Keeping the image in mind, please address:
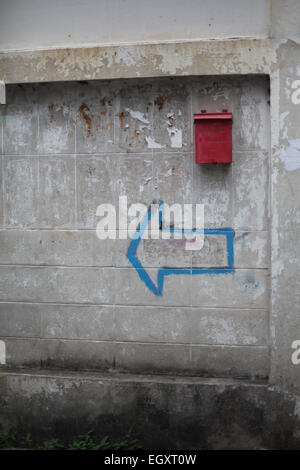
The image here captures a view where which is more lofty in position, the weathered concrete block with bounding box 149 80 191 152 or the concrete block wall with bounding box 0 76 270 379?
the weathered concrete block with bounding box 149 80 191 152

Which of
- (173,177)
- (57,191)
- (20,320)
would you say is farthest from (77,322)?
(173,177)

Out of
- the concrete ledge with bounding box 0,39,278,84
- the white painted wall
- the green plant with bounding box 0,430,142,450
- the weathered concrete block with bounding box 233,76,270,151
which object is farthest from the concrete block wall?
the green plant with bounding box 0,430,142,450

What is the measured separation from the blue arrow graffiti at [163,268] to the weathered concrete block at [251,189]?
19 centimetres

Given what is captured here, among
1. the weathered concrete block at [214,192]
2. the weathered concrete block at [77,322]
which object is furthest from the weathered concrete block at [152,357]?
the weathered concrete block at [214,192]

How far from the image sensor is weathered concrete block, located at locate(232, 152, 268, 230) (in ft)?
13.1

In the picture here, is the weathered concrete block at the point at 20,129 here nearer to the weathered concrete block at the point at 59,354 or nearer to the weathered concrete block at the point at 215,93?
the weathered concrete block at the point at 215,93

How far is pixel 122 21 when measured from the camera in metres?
4.01

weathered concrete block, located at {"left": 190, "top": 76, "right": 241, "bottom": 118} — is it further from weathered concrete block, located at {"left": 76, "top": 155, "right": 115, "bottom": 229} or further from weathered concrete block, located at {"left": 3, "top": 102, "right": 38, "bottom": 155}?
weathered concrete block, located at {"left": 3, "top": 102, "right": 38, "bottom": 155}

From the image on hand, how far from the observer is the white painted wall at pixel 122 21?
388 cm

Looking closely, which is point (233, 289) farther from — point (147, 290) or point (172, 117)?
point (172, 117)

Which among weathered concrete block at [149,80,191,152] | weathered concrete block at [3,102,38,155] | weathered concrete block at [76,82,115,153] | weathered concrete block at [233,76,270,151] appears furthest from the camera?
weathered concrete block at [3,102,38,155]

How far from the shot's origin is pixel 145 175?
4.14 metres

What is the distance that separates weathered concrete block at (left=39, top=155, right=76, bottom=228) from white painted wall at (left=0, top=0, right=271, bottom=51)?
0.98 metres
